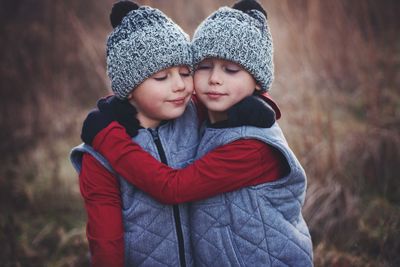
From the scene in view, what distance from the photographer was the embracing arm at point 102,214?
1964 mm

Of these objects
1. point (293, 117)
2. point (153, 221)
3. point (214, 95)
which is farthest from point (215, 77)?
point (293, 117)

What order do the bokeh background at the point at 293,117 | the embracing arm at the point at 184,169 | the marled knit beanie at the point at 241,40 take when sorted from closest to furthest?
1. the embracing arm at the point at 184,169
2. the marled knit beanie at the point at 241,40
3. the bokeh background at the point at 293,117

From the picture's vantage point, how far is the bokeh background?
3270 millimetres

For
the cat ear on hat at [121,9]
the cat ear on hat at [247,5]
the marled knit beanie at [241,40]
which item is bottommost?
the marled knit beanie at [241,40]

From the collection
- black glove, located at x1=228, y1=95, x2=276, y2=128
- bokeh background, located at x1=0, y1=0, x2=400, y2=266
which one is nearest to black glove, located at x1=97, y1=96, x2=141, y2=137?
black glove, located at x1=228, y1=95, x2=276, y2=128

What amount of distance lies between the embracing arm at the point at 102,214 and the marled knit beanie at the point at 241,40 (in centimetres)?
73

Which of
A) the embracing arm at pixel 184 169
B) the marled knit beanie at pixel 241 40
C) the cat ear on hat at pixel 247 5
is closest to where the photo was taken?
the embracing arm at pixel 184 169

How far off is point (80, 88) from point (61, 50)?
90cm

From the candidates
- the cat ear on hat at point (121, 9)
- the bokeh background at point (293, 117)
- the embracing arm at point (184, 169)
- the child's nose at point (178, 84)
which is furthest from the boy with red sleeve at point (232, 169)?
the bokeh background at point (293, 117)

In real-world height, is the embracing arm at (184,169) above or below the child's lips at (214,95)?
below

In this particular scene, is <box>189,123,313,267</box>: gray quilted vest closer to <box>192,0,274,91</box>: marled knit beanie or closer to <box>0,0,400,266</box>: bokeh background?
<box>192,0,274,91</box>: marled knit beanie

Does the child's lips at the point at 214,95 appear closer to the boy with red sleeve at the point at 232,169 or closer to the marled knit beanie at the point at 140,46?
the boy with red sleeve at the point at 232,169

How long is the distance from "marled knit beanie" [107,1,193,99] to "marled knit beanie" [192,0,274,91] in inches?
4.2

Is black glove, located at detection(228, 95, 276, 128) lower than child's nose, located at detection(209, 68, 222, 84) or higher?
lower
